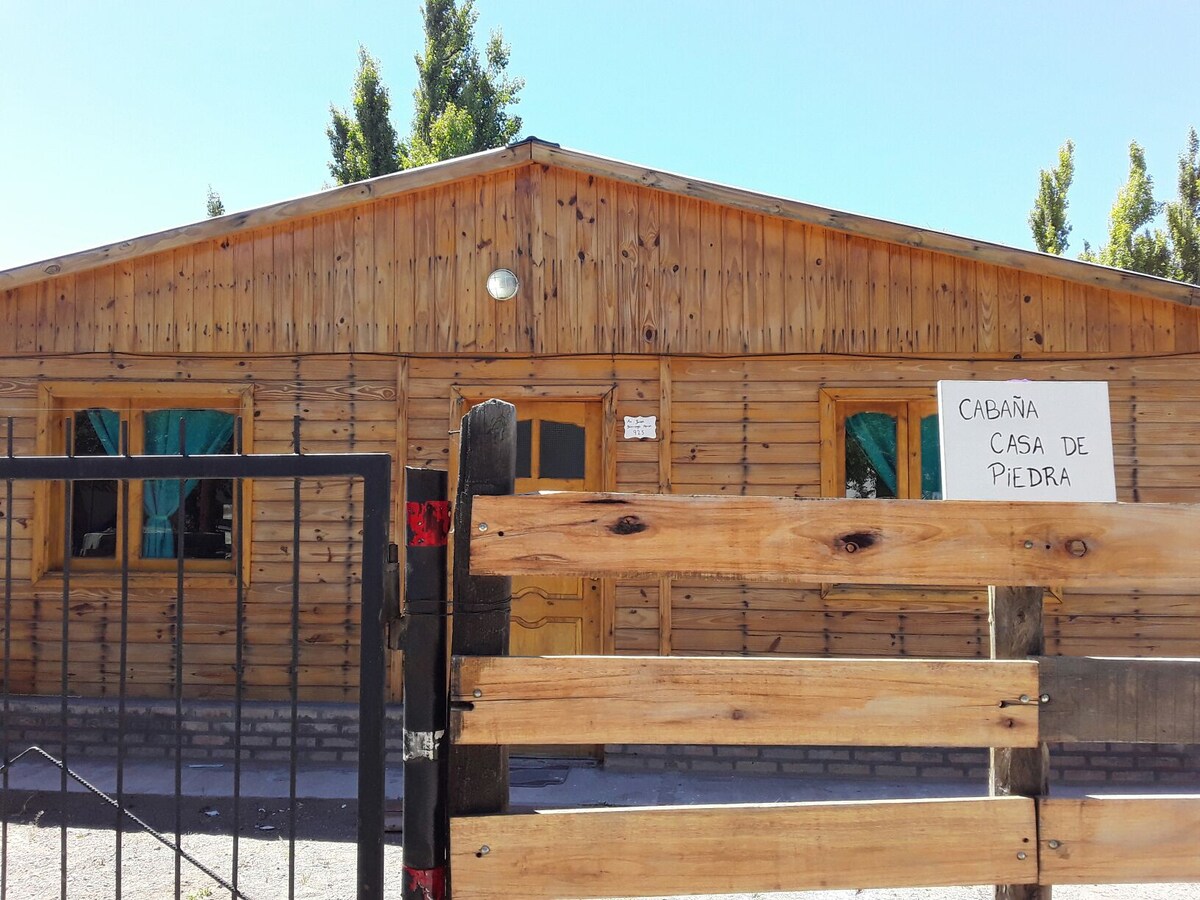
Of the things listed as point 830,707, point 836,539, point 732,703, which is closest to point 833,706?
point 830,707

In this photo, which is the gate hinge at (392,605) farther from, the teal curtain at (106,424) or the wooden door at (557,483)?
the teal curtain at (106,424)

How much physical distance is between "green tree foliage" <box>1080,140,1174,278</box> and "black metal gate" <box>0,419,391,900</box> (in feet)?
67.4

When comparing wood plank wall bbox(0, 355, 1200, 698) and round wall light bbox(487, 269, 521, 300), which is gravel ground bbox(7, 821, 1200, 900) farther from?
round wall light bbox(487, 269, 521, 300)

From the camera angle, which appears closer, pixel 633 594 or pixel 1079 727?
pixel 1079 727

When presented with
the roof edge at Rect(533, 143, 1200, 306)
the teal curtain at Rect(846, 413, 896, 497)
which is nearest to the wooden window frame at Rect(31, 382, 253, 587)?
the roof edge at Rect(533, 143, 1200, 306)

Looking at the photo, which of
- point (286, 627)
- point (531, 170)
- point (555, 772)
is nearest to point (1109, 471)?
point (555, 772)

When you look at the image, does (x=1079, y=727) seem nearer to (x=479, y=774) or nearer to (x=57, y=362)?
(x=479, y=774)

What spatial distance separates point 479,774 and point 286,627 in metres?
4.64

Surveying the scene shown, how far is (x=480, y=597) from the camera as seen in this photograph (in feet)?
6.43

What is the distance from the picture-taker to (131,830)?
16.3ft

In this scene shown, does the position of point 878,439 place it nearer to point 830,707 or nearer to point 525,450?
point 525,450

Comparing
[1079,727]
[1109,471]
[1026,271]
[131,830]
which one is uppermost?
[1026,271]

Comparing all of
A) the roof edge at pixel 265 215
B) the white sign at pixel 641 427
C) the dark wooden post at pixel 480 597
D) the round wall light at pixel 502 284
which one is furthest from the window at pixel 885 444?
the dark wooden post at pixel 480 597

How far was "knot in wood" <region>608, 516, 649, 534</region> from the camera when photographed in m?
1.95
